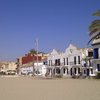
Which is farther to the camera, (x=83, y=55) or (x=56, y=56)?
(x=56, y=56)

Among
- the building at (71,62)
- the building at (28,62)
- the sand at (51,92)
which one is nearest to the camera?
the sand at (51,92)

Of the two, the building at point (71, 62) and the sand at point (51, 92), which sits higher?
the building at point (71, 62)

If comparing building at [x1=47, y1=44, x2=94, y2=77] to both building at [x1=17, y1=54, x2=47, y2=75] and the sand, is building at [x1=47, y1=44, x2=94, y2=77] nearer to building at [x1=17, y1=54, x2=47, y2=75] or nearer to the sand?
building at [x1=17, y1=54, x2=47, y2=75]

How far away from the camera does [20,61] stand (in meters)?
128

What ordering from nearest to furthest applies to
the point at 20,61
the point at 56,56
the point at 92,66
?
the point at 92,66 < the point at 56,56 < the point at 20,61

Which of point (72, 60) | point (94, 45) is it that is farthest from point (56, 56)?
point (94, 45)

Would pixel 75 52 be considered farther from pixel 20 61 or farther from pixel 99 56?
pixel 20 61

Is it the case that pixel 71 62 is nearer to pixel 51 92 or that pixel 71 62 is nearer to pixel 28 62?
pixel 51 92

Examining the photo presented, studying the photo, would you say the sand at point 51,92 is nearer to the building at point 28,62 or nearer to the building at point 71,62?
the building at point 71,62

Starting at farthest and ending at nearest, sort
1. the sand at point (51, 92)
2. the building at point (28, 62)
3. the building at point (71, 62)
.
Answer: the building at point (28, 62) < the building at point (71, 62) < the sand at point (51, 92)

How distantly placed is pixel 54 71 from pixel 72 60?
42.4 ft

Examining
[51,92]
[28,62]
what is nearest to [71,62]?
[51,92]

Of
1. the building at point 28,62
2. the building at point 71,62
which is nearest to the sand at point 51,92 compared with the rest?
the building at point 71,62

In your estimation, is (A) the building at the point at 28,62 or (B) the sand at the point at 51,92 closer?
(B) the sand at the point at 51,92
